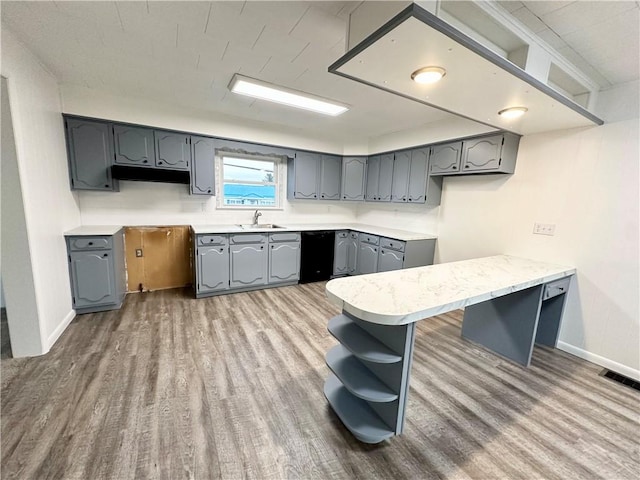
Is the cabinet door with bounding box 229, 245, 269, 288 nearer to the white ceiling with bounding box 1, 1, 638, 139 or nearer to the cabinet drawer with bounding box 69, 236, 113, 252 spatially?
the cabinet drawer with bounding box 69, 236, 113, 252

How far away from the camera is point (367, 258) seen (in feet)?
14.1

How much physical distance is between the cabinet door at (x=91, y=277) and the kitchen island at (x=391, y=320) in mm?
2729

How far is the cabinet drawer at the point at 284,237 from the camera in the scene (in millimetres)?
3907

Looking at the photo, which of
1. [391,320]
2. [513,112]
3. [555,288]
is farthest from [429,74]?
[555,288]

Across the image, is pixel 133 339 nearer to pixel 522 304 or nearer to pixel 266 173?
pixel 266 173

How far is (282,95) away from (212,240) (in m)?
1.97

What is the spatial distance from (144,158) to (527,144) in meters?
4.47

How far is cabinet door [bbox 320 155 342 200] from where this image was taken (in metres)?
4.64

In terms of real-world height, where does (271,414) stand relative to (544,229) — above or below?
below

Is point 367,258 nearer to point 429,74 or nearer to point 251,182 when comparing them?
point 251,182

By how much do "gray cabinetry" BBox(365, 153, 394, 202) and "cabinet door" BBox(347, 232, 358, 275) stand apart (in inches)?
29.9

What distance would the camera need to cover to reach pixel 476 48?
1.29 metres

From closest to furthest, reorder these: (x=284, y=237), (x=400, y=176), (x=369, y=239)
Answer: (x=284, y=237), (x=400, y=176), (x=369, y=239)

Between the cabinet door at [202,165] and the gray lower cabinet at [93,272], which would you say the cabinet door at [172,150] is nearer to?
the cabinet door at [202,165]
